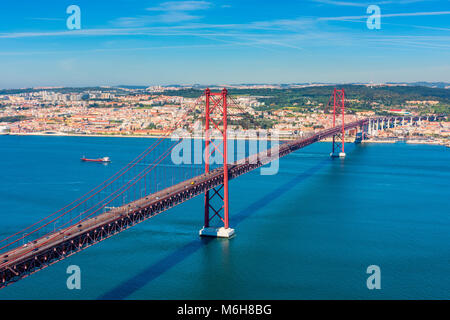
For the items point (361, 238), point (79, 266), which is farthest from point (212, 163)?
point (79, 266)

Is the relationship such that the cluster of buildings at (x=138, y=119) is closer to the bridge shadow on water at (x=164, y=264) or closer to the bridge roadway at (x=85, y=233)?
the bridge shadow on water at (x=164, y=264)

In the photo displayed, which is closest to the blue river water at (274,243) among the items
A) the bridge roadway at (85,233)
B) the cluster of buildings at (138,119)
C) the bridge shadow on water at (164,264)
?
the bridge shadow on water at (164,264)

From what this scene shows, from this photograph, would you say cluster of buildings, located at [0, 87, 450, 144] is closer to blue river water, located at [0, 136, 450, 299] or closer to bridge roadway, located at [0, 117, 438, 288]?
blue river water, located at [0, 136, 450, 299]

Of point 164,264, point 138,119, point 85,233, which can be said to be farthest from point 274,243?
point 138,119

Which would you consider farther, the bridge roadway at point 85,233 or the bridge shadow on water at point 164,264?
the bridge shadow on water at point 164,264

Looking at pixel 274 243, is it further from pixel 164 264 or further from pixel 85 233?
pixel 85 233

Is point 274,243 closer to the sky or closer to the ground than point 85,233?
closer to the ground

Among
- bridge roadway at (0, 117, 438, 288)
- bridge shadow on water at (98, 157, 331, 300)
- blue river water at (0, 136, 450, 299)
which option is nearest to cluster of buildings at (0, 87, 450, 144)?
blue river water at (0, 136, 450, 299)
